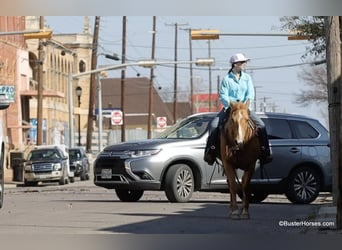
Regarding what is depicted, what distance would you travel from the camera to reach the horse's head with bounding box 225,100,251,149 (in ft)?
42.9

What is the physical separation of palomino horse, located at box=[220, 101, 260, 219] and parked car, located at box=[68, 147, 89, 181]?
3200 centimetres

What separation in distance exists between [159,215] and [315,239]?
358cm

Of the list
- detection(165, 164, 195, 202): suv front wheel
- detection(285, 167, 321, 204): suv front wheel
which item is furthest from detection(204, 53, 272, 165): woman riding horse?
detection(285, 167, 321, 204): suv front wheel

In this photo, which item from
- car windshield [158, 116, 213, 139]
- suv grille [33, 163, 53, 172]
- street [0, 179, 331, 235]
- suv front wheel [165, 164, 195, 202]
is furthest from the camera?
suv grille [33, 163, 53, 172]

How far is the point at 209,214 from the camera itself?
14531mm

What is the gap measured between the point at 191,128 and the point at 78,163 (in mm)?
28574

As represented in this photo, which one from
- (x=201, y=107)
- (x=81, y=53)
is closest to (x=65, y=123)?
(x=81, y=53)

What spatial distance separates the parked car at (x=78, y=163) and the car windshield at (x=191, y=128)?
27137 millimetres

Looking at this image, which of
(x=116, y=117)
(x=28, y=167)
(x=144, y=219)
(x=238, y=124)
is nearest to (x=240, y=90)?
(x=238, y=124)

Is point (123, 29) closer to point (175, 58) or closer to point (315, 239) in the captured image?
point (175, 58)

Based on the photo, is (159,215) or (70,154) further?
(70,154)

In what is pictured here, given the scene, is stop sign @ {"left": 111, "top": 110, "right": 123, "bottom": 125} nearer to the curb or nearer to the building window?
the building window

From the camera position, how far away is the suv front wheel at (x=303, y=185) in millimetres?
18531

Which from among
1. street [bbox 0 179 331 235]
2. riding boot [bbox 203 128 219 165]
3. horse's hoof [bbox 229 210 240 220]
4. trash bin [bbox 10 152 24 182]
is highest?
riding boot [bbox 203 128 219 165]
